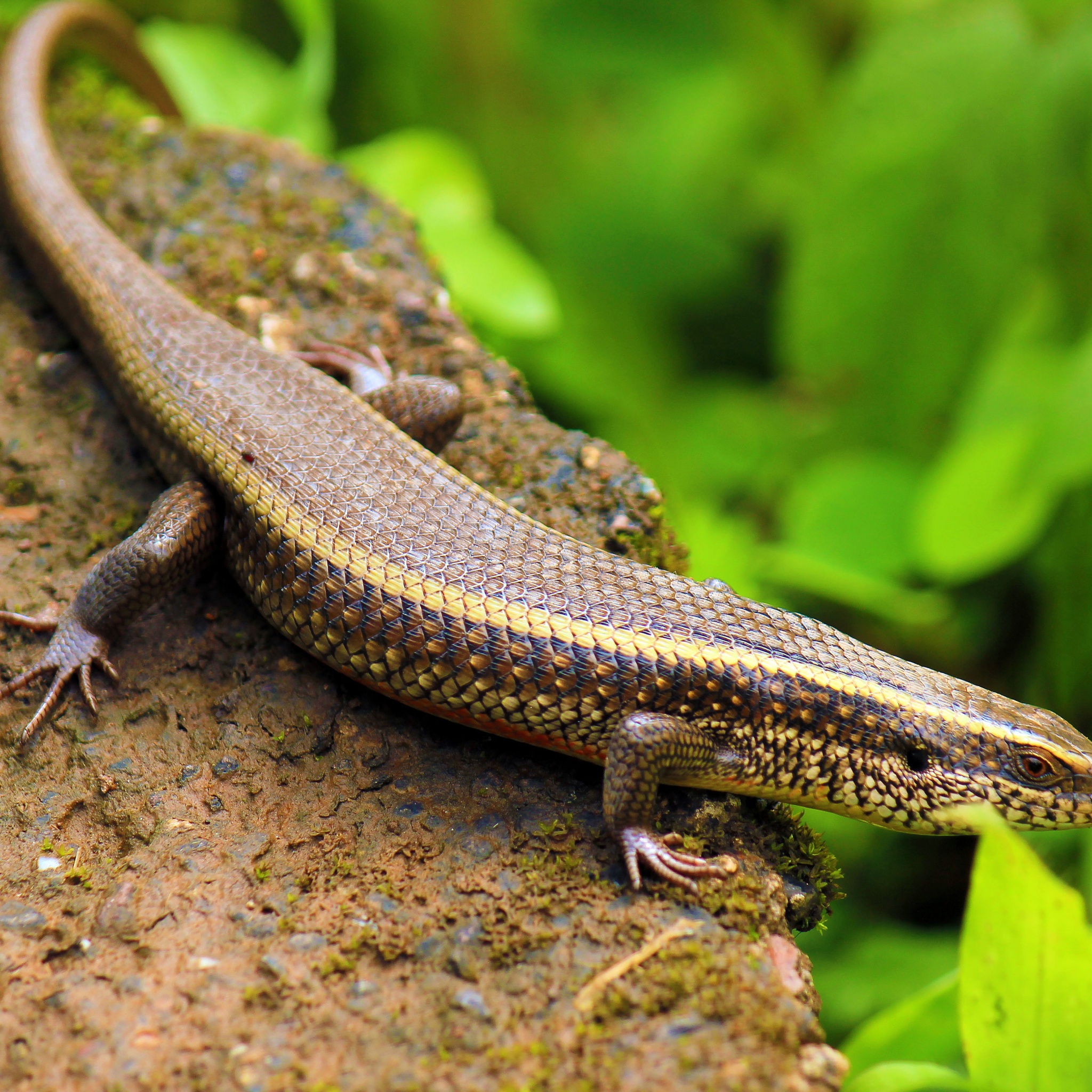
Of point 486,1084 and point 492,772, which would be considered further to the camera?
point 492,772

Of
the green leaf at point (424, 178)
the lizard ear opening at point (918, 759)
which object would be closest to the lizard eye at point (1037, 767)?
the lizard ear opening at point (918, 759)

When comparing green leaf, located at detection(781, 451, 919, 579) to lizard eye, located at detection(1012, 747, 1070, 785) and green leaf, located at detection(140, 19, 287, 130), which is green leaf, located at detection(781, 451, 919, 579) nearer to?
lizard eye, located at detection(1012, 747, 1070, 785)

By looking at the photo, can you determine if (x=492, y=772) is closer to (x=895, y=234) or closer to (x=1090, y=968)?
(x=1090, y=968)

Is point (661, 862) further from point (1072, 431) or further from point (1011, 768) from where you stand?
point (1072, 431)

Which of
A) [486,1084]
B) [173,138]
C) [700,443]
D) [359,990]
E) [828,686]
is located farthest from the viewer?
[700,443]

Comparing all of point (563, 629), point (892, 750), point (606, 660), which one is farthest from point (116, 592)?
point (892, 750)

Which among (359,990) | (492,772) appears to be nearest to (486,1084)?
(359,990)

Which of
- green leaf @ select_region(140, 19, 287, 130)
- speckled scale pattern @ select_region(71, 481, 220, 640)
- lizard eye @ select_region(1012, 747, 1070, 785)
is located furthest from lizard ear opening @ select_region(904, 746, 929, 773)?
green leaf @ select_region(140, 19, 287, 130)
